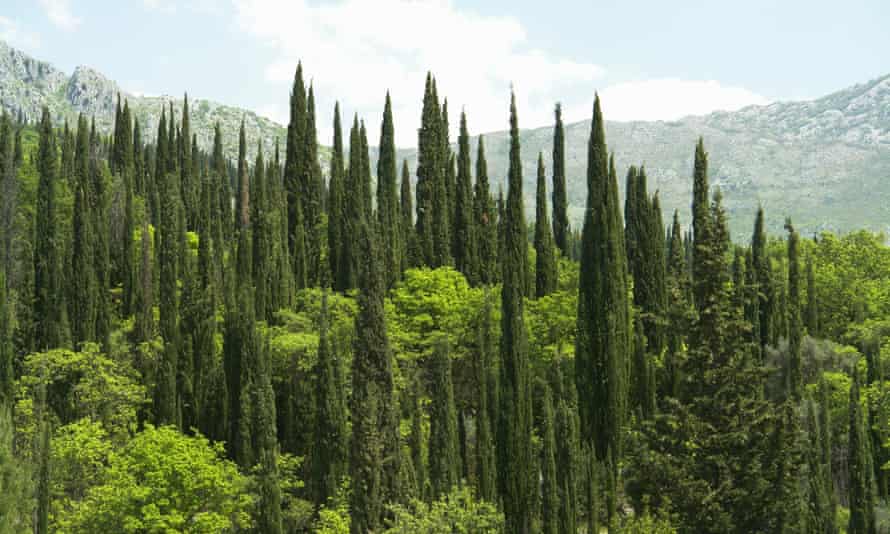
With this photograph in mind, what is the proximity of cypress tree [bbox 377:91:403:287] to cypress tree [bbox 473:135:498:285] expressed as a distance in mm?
5438

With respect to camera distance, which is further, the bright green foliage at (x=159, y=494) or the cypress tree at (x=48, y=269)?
the cypress tree at (x=48, y=269)

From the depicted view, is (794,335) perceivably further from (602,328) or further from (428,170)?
(428,170)

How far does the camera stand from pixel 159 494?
120ft

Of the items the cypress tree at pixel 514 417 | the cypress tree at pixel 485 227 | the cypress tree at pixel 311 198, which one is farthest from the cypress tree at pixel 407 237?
the cypress tree at pixel 514 417

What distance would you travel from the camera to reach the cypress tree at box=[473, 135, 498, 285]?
6166 cm

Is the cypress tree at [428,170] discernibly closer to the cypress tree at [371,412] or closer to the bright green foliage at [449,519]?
the cypress tree at [371,412]

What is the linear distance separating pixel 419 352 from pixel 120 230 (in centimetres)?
2622

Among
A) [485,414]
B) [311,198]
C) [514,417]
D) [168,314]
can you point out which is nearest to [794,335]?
[514,417]

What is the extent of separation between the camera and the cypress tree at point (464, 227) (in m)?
62.1

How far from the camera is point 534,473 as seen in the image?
39750mm

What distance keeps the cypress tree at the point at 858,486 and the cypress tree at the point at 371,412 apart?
20.6 meters

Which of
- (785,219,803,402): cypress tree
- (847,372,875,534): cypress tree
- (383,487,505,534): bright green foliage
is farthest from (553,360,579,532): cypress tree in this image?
(785,219,803,402): cypress tree

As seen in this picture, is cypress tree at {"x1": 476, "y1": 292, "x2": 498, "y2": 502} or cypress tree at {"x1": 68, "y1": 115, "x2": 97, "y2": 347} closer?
cypress tree at {"x1": 476, "y1": 292, "x2": 498, "y2": 502}

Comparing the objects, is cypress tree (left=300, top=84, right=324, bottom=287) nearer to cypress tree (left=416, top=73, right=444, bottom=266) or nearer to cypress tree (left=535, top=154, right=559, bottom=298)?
cypress tree (left=416, top=73, right=444, bottom=266)
